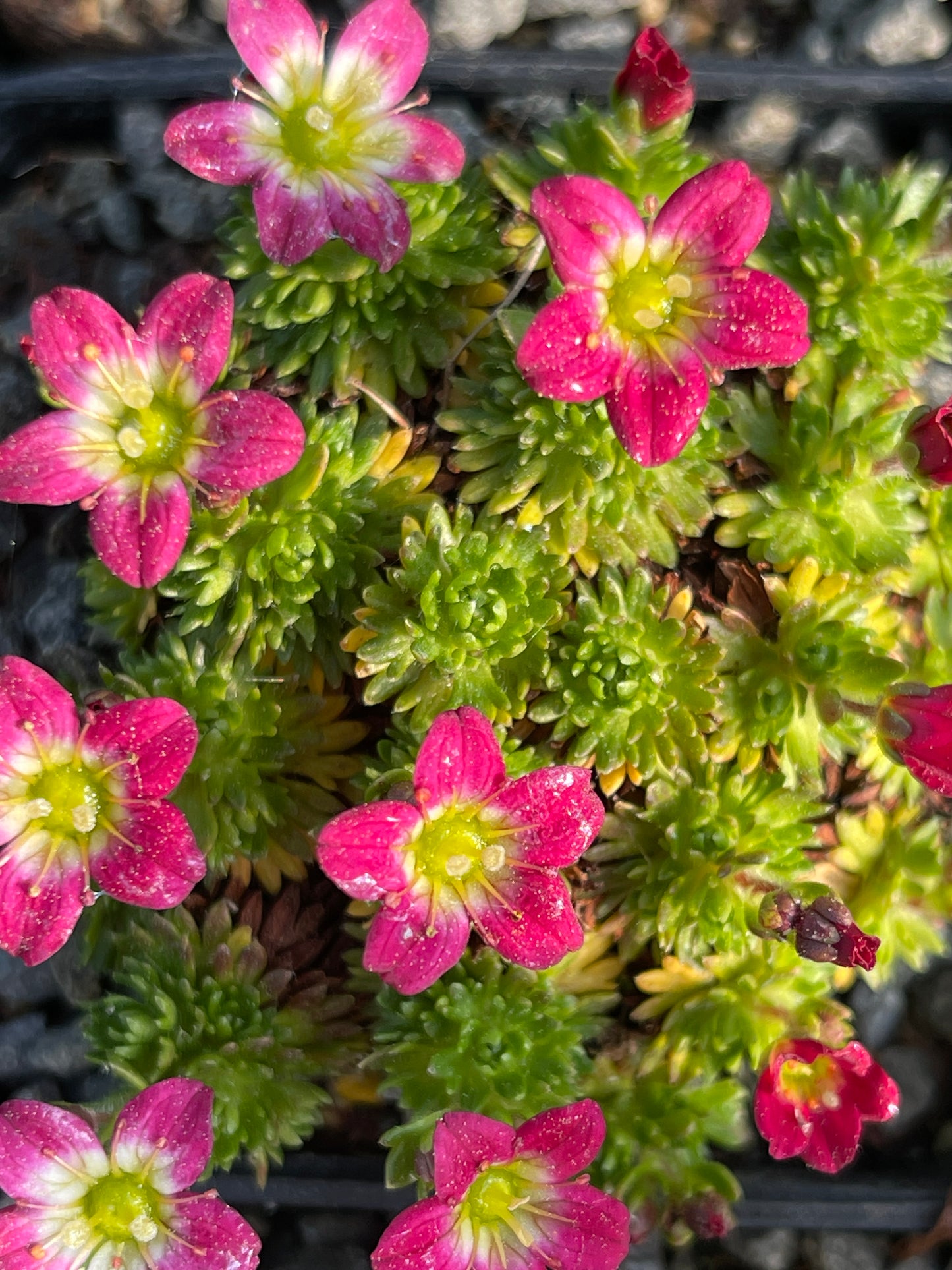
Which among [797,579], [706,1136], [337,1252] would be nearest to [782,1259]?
[706,1136]

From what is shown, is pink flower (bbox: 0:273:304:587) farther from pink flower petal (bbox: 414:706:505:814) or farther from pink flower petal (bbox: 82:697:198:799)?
pink flower petal (bbox: 414:706:505:814)

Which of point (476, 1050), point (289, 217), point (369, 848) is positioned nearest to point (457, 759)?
point (369, 848)

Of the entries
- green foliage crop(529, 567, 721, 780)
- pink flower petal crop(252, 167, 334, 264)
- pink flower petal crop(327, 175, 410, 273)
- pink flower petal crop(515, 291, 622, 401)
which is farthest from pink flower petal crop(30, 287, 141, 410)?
green foliage crop(529, 567, 721, 780)

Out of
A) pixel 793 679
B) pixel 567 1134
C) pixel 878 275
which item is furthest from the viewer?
pixel 878 275

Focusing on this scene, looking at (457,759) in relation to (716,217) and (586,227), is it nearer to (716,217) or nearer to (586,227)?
(586,227)

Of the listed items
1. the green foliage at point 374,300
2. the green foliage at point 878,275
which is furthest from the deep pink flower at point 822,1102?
the green foliage at point 374,300

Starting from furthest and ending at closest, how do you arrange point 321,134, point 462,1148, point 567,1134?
point 321,134, point 567,1134, point 462,1148

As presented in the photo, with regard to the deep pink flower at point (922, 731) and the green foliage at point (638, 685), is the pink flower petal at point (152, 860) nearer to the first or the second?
the green foliage at point (638, 685)
